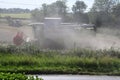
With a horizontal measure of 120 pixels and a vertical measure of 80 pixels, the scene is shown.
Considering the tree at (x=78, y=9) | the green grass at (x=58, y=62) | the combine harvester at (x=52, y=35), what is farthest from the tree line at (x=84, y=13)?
the green grass at (x=58, y=62)

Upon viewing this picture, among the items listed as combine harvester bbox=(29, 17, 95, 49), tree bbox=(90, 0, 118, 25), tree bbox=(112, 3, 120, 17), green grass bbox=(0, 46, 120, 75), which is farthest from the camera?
tree bbox=(112, 3, 120, 17)

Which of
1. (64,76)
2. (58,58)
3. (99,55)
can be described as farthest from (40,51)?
(64,76)

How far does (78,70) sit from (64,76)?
1510 mm

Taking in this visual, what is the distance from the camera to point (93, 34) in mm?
38844

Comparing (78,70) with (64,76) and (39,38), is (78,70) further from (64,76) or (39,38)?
(39,38)

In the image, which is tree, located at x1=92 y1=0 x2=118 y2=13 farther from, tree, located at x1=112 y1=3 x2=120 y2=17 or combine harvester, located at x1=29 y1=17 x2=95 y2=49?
combine harvester, located at x1=29 y1=17 x2=95 y2=49

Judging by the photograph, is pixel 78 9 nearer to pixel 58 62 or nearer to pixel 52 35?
pixel 52 35

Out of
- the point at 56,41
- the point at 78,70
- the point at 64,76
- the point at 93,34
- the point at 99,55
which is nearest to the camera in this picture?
the point at 64,76

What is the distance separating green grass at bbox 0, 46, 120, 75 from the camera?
63.4 feet

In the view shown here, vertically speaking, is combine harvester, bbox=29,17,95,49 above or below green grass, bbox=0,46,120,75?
below

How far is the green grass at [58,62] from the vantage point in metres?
19.3

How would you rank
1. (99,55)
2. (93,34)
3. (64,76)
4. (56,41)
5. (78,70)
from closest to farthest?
(64,76) → (78,70) → (99,55) → (56,41) → (93,34)

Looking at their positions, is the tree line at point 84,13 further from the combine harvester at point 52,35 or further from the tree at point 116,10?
the combine harvester at point 52,35

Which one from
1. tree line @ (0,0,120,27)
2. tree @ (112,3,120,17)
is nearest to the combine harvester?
tree line @ (0,0,120,27)
